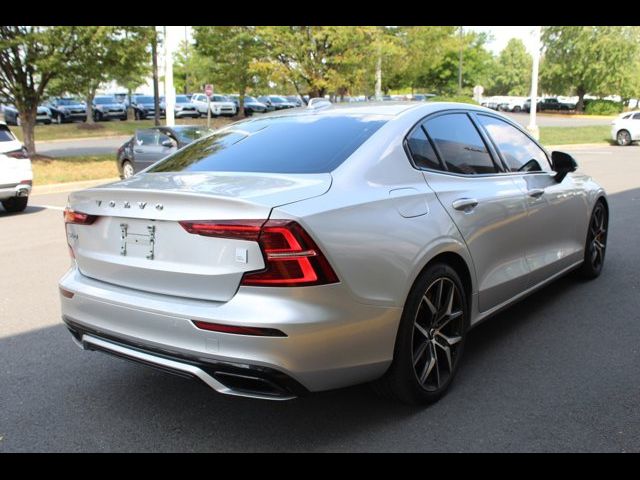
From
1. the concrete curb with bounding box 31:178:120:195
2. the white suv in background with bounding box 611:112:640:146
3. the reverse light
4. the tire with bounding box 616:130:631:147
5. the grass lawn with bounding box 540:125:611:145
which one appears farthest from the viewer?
the grass lawn with bounding box 540:125:611:145

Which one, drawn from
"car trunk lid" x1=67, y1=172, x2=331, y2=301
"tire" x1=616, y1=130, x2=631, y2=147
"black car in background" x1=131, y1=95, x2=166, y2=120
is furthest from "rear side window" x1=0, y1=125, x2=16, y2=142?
"black car in background" x1=131, y1=95, x2=166, y2=120

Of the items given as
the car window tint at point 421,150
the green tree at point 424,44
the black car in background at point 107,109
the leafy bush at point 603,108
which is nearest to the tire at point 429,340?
the car window tint at point 421,150

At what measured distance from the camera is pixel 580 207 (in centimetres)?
540

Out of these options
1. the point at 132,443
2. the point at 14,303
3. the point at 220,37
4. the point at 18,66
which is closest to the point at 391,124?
the point at 132,443

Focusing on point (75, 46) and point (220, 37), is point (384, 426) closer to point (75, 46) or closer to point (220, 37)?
point (75, 46)

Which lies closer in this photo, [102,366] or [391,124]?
[391,124]

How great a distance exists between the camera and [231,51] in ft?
85.9

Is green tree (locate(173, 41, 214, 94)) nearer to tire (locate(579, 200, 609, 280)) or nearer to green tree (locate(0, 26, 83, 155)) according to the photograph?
green tree (locate(0, 26, 83, 155))

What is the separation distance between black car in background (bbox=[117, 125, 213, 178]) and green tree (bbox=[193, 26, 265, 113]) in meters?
8.39

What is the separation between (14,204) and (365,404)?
916 cm

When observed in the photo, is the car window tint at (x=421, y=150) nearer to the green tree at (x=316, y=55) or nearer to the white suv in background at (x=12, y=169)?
the white suv in background at (x=12, y=169)

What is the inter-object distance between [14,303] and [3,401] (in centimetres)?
214

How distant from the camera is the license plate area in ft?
9.98

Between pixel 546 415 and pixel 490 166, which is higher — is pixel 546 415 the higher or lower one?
the lower one
